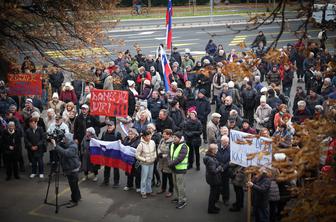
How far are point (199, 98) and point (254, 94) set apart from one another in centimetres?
219

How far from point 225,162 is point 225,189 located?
722 mm

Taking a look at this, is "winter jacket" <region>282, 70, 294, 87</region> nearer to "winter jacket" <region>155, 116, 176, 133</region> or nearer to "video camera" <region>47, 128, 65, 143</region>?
"winter jacket" <region>155, 116, 176, 133</region>

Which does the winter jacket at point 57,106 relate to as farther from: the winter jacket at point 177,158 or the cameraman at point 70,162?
the winter jacket at point 177,158

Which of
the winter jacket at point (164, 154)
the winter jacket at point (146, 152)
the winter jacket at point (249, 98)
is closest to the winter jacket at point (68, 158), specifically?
the winter jacket at point (146, 152)

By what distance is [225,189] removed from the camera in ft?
38.8

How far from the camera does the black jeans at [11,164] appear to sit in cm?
1340

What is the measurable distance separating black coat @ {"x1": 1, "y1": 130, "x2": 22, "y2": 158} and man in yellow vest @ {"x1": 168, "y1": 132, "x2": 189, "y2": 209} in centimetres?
444

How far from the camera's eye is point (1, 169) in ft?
47.0

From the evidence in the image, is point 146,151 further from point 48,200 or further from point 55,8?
point 55,8

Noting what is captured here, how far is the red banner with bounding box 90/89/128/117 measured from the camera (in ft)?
46.4

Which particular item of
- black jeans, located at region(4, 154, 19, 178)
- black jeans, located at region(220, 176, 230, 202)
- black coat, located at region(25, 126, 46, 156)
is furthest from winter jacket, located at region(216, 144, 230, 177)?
black jeans, located at region(4, 154, 19, 178)

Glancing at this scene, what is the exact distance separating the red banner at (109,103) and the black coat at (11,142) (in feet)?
7.36

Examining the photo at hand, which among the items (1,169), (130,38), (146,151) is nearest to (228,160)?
(146,151)

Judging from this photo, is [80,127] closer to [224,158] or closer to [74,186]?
[74,186]
